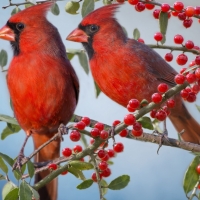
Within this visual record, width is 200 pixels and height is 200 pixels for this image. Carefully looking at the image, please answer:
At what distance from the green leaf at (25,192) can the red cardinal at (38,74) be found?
0.22 meters

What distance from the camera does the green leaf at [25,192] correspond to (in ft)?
2.54

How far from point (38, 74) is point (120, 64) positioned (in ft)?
0.78

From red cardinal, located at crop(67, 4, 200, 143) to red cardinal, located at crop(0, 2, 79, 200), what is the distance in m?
0.07

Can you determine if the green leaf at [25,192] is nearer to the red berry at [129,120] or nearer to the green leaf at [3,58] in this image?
the red berry at [129,120]

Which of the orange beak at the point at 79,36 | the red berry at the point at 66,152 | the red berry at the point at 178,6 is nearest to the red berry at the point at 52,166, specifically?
the red berry at the point at 66,152

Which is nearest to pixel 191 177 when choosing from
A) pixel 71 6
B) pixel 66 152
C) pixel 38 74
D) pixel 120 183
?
pixel 120 183

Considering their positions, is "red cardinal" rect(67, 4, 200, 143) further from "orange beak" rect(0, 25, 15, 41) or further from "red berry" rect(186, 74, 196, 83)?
"red berry" rect(186, 74, 196, 83)

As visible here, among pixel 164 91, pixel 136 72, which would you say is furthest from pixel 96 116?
pixel 164 91

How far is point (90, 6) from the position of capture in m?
1.08

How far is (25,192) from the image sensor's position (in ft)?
2.56

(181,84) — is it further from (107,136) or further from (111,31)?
(111,31)

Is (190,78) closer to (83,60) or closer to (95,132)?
(95,132)

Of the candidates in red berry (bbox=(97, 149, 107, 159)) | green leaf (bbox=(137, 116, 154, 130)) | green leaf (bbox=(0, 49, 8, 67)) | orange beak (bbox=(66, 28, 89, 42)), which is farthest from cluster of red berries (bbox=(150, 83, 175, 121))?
green leaf (bbox=(0, 49, 8, 67))

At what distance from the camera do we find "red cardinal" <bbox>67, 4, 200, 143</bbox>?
1.06 metres
